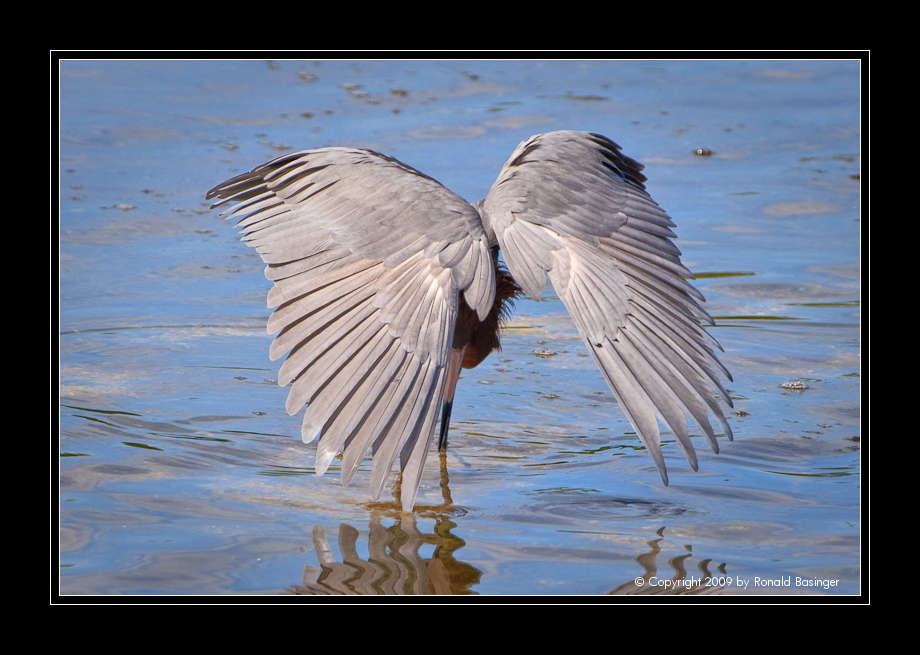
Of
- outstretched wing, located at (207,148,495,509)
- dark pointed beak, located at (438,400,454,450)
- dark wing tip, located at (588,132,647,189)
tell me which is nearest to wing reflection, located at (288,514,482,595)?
outstretched wing, located at (207,148,495,509)

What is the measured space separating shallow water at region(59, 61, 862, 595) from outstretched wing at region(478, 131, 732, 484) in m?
0.77

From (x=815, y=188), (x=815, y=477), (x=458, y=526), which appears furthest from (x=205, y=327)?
(x=815, y=188)

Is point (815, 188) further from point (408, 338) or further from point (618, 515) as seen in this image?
point (408, 338)

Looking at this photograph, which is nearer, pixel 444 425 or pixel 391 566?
pixel 391 566

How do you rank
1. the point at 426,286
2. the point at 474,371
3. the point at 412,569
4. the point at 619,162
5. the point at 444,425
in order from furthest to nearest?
the point at 474,371 < the point at 619,162 < the point at 444,425 < the point at 412,569 < the point at 426,286

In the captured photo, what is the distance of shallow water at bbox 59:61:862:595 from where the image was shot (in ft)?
15.7

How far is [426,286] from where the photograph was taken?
4.60 m

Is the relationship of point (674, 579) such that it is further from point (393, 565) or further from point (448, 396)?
point (448, 396)

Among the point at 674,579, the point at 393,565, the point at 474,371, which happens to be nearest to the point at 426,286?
the point at 393,565

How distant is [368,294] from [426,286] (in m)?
0.23

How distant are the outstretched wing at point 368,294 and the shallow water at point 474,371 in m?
0.72

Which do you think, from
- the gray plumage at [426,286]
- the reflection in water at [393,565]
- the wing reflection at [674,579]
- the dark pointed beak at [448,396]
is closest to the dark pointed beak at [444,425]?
the dark pointed beak at [448,396]

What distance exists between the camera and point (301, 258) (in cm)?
500
